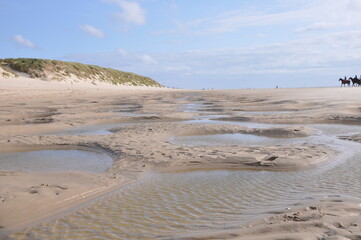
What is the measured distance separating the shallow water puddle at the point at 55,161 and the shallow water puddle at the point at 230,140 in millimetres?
2068

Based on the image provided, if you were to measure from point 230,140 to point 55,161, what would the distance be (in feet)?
12.5

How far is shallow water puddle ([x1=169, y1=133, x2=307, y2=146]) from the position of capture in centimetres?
770

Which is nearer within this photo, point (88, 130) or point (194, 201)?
point (194, 201)

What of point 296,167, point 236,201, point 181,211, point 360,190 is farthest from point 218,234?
point 296,167

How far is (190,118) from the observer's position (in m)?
12.4

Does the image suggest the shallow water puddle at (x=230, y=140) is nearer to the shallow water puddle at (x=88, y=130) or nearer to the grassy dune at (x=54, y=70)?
the shallow water puddle at (x=88, y=130)

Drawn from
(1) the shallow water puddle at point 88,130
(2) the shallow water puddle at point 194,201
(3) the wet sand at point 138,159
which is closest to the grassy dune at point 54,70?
(1) the shallow water puddle at point 88,130

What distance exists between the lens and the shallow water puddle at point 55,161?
5801 mm

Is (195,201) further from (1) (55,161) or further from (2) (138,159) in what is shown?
(1) (55,161)

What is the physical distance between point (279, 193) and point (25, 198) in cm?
291

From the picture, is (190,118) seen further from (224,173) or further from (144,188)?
(144,188)

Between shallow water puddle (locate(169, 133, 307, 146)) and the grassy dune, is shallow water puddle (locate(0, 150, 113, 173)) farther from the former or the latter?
the grassy dune

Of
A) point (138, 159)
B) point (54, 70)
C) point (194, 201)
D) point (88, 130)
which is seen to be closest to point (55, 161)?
point (138, 159)

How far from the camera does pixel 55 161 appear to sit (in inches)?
251
